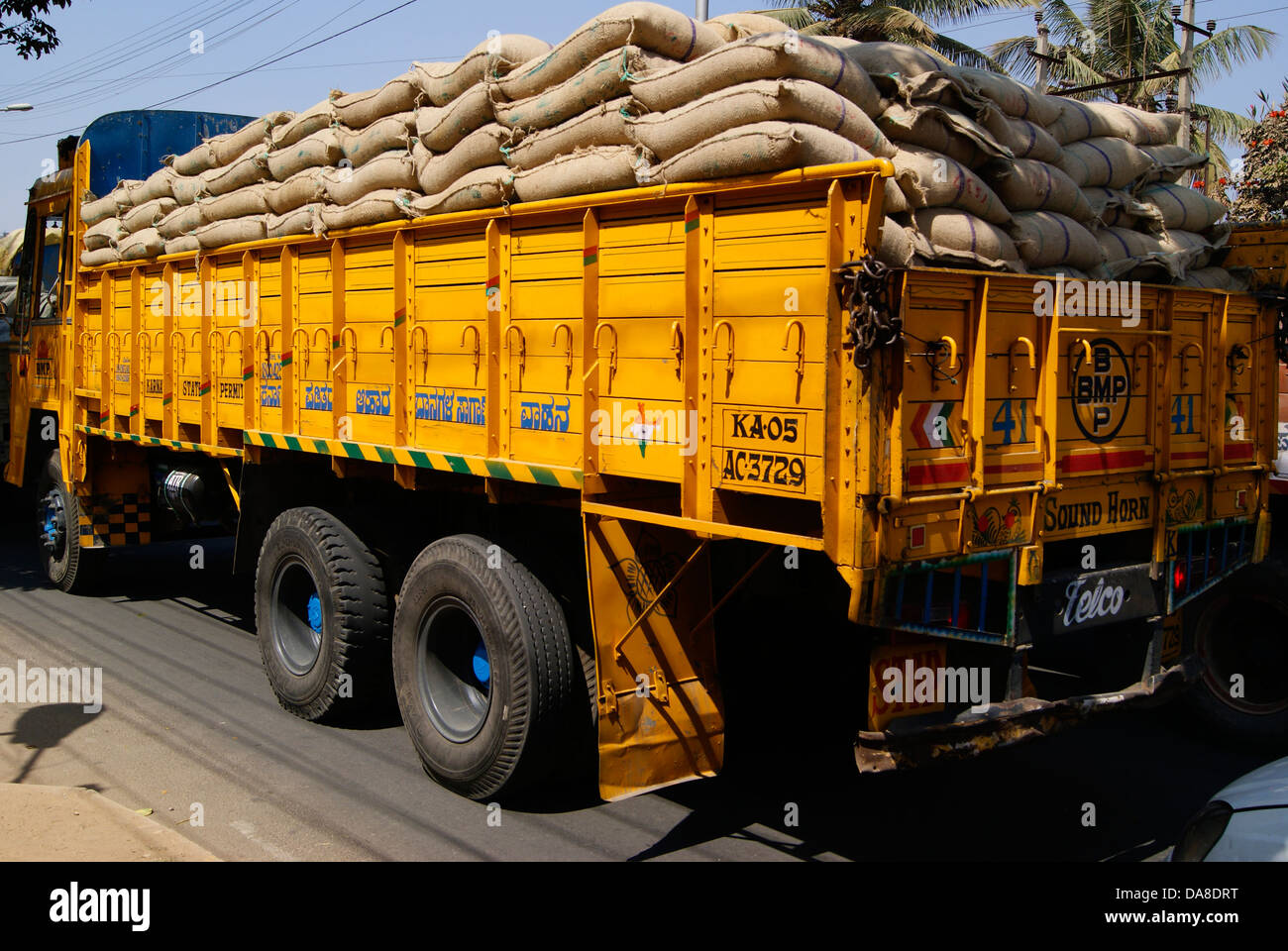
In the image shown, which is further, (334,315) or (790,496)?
(334,315)

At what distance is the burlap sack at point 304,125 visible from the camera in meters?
6.74

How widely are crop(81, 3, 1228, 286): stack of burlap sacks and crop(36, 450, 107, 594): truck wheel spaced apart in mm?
4385

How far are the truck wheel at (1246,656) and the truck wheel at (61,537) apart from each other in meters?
8.17

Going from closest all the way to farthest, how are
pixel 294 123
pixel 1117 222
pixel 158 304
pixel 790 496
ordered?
pixel 790 496 → pixel 1117 222 → pixel 294 123 → pixel 158 304

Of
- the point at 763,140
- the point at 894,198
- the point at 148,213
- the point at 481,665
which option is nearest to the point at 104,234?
the point at 148,213

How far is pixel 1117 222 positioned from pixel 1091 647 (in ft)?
6.37

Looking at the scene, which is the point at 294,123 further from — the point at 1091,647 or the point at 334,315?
the point at 1091,647

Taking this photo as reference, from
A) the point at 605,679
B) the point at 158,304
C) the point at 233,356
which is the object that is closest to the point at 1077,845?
the point at 605,679

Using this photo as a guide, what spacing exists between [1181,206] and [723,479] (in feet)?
9.71

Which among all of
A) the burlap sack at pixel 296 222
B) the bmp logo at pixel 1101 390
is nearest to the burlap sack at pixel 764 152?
the bmp logo at pixel 1101 390

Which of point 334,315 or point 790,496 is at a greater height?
point 334,315

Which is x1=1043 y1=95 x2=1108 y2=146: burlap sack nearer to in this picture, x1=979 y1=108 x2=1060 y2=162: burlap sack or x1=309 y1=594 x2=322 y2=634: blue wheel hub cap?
x1=979 y1=108 x2=1060 y2=162: burlap sack

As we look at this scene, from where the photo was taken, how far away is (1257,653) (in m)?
6.28

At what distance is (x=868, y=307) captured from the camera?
374 cm
